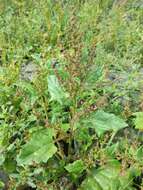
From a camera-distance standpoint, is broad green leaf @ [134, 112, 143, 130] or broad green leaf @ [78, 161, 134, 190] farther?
broad green leaf @ [134, 112, 143, 130]

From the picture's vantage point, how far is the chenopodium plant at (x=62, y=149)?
8.55ft

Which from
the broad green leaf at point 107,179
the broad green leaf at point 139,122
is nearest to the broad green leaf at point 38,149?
the broad green leaf at point 107,179

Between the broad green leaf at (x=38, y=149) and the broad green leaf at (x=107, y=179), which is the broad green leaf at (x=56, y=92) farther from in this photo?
the broad green leaf at (x=107, y=179)

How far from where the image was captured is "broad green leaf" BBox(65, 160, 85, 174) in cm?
267

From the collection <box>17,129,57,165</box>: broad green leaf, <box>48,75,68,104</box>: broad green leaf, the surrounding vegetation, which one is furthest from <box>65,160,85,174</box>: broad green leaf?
<box>48,75,68,104</box>: broad green leaf

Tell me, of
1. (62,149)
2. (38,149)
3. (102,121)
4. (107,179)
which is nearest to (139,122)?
(102,121)

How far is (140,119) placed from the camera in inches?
110

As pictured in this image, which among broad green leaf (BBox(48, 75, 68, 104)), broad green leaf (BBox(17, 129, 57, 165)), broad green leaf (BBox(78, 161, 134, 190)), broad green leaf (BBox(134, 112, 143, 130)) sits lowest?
broad green leaf (BBox(78, 161, 134, 190))

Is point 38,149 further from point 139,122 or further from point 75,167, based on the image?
point 139,122

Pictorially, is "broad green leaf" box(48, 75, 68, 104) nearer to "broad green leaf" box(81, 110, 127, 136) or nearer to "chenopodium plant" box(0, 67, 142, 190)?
"chenopodium plant" box(0, 67, 142, 190)

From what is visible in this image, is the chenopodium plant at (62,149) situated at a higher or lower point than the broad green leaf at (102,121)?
lower

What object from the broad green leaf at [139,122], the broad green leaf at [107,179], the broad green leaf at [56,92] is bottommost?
the broad green leaf at [107,179]

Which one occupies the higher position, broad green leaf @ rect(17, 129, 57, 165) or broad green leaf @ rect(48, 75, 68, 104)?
broad green leaf @ rect(48, 75, 68, 104)

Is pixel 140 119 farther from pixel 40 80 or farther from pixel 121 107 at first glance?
pixel 40 80
